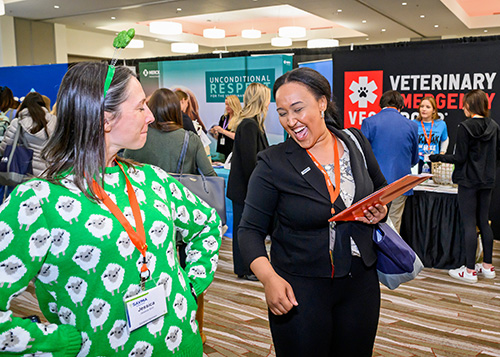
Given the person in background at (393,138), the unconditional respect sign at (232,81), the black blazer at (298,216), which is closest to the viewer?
the black blazer at (298,216)

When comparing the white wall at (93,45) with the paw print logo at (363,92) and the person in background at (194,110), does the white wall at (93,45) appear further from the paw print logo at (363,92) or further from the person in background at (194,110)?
the paw print logo at (363,92)

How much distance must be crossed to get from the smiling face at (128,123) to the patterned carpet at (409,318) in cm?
193

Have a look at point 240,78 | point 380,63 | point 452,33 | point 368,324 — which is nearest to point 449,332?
point 368,324

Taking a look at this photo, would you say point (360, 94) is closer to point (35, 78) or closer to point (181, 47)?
point (35, 78)

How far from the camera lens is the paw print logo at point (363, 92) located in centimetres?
537

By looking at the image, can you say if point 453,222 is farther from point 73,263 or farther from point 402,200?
point 73,263

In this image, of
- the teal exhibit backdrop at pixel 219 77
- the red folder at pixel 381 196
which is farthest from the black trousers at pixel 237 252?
the red folder at pixel 381 196

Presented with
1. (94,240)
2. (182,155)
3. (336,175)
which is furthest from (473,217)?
(94,240)

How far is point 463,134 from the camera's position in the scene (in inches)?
150

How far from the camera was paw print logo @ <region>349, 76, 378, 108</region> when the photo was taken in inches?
211

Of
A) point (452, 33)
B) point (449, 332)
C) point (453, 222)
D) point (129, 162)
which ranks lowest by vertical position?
point (449, 332)

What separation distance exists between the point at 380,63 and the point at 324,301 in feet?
14.5

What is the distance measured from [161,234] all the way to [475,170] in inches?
130

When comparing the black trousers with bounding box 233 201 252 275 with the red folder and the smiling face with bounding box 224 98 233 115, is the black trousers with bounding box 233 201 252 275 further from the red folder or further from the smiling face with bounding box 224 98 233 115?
the red folder
